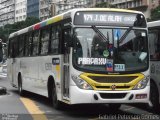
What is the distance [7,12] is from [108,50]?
16939 cm

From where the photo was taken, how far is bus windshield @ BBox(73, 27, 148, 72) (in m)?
11.8

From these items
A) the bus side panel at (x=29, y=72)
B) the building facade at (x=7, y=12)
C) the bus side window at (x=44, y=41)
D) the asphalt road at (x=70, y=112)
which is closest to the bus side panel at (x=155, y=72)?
the asphalt road at (x=70, y=112)

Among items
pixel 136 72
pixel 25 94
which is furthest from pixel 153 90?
pixel 25 94

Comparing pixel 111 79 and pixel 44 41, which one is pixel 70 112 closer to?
pixel 111 79

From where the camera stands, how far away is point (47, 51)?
1464cm

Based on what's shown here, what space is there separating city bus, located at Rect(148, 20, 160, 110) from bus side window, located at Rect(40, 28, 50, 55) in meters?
3.31

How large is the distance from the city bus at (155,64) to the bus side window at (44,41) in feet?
10.9

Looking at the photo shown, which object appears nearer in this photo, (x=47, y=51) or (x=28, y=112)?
(x=28, y=112)

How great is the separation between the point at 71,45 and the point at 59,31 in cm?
159

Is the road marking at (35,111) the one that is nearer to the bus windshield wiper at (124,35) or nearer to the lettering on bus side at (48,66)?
the lettering on bus side at (48,66)

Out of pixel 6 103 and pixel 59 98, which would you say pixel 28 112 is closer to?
pixel 59 98

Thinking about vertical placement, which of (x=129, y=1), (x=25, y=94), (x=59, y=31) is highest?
(x=129, y=1)

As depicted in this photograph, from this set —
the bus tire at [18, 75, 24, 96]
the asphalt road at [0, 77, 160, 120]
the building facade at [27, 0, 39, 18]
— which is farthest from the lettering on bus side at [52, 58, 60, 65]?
the building facade at [27, 0, 39, 18]

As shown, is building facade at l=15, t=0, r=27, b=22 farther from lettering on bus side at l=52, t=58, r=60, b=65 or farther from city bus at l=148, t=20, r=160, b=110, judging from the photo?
city bus at l=148, t=20, r=160, b=110
